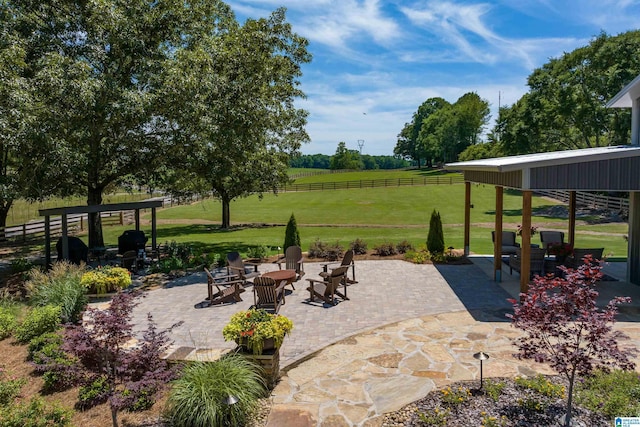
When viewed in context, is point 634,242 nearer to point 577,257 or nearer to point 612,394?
point 577,257

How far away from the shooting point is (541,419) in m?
4.87

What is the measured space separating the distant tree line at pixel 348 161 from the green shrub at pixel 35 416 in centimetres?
10500

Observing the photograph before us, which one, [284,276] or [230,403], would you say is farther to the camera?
[284,276]

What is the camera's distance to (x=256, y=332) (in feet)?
19.5

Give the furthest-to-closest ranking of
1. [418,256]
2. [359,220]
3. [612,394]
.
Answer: [359,220]
[418,256]
[612,394]

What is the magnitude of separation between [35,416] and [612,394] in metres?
6.73

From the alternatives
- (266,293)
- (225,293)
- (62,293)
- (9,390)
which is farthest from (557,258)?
(9,390)

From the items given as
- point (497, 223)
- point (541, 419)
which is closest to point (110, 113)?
point (497, 223)

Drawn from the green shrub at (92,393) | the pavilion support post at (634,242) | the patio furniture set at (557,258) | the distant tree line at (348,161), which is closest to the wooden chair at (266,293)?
the green shrub at (92,393)

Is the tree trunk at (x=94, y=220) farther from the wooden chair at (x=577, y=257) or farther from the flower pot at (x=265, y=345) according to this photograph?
the wooden chair at (x=577, y=257)

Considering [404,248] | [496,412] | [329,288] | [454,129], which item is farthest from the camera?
[454,129]

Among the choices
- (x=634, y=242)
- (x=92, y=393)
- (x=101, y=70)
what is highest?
(x=101, y=70)

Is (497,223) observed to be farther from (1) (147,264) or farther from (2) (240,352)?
(1) (147,264)

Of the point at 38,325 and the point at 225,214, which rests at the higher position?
the point at 225,214
